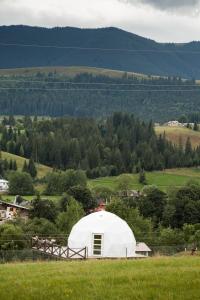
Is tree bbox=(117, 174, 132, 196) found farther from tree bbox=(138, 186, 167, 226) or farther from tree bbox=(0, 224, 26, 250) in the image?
tree bbox=(0, 224, 26, 250)

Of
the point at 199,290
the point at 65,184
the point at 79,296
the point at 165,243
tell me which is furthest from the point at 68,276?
the point at 65,184

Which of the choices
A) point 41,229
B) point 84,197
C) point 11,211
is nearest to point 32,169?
point 11,211

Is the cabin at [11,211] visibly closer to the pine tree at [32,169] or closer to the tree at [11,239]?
the tree at [11,239]

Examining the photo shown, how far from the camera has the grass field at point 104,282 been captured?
18609mm

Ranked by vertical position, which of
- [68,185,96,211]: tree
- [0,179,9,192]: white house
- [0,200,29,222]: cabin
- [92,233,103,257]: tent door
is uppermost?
Answer: [92,233,103,257]: tent door

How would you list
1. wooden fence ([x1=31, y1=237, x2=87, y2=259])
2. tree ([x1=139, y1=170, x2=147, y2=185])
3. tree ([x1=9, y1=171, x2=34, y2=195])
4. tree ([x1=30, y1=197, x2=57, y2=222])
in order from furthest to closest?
tree ([x1=139, y1=170, x2=147, y2=185]) → tree ([x1=9, y1=171, x2=34, y2=195]) → tree ([x1=30, y1=197, x2=57, y2=222]) → wooden fence ([x1=31, y1=237, x2=87, y2=259])

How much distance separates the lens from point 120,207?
8556 cm

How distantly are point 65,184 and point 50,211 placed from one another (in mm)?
52078

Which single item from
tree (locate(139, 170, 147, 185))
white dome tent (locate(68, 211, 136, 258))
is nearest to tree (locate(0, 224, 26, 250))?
white dome tent (locate(68, 211, 136, 258))

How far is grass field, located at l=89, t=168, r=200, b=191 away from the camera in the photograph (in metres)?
160

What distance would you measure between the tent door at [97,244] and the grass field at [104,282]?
2062cm

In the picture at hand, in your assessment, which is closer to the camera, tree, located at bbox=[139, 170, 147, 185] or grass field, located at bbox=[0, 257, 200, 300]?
grass field, located at bbox=[0, 257, 200, 300]

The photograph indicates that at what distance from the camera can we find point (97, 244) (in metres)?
43.8

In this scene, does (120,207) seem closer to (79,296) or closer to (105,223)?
(105,223)
